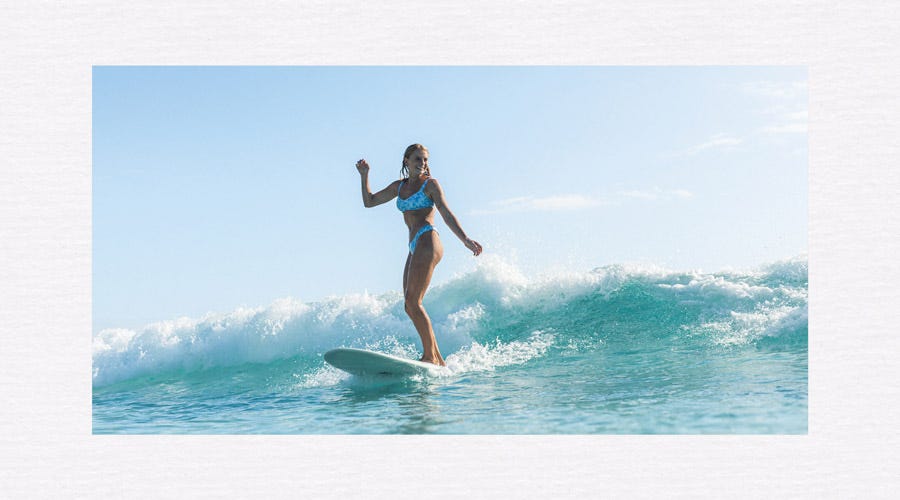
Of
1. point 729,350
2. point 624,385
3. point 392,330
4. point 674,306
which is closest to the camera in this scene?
point 624,385

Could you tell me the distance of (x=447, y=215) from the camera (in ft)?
16.9

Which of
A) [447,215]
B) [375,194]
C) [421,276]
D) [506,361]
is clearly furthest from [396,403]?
[506,361]

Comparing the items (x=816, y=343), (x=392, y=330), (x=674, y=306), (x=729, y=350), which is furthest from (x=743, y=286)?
(x=392, y=330)

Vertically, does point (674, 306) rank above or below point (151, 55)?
below

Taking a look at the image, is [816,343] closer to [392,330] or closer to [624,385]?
[624,385]

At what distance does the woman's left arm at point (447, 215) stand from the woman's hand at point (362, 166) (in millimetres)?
563

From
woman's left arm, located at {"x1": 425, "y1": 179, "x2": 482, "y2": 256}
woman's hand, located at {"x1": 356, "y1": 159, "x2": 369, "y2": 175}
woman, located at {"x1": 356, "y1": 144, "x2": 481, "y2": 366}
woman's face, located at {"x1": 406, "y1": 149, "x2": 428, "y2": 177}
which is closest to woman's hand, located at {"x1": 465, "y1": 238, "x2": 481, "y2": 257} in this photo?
woman's left arm, located at {"x1": 425, "y1": 179, "x2": 482, "y2": 256}

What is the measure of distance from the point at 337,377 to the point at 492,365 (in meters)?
1.47

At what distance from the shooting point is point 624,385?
193 inches

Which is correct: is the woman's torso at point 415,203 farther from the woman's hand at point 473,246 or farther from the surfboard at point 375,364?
the surfboard at point 375,364

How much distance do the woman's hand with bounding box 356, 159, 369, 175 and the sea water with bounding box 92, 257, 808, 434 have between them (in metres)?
1.74

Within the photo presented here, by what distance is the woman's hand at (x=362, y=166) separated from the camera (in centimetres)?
552

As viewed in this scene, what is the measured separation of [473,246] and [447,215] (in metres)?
0.38
